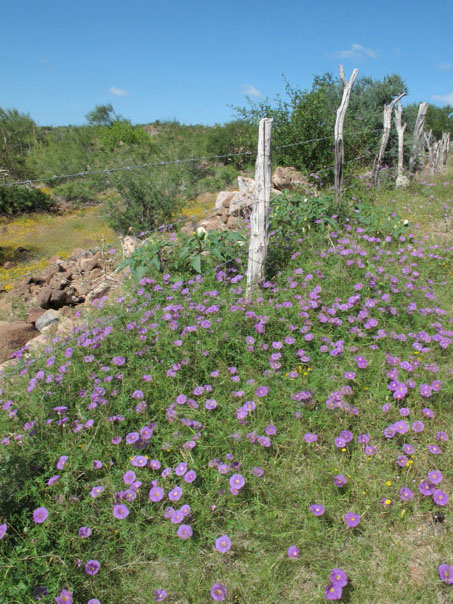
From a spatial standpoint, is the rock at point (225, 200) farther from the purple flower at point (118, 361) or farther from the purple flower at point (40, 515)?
the purple flower at point (40, 515)

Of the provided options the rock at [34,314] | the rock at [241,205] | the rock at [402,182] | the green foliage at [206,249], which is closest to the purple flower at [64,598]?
the green foliage at [206,249]

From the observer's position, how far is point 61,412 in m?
2.36

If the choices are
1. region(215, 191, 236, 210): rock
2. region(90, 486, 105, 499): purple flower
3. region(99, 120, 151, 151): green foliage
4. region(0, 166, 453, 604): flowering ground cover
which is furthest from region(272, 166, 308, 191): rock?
region(99, 120, 151, 151): green foliage

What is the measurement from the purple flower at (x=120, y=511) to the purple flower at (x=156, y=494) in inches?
5.1

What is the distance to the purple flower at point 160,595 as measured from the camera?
A: 161 cm

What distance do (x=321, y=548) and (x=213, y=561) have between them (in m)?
0.50

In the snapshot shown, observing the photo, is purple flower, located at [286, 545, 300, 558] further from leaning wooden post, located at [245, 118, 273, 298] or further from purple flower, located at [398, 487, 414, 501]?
leaning wooden post, located at [245, 118, 273, 298]

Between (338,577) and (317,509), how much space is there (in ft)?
1.03

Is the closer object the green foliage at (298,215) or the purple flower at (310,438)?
the purple flower at (310,438)

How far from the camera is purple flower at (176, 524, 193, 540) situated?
5.85ft

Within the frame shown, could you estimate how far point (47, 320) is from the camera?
4.30 m

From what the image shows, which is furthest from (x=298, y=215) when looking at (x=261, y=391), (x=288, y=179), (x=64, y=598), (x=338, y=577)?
(x=64, y=598)

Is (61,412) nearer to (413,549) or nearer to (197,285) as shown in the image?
(197,285)

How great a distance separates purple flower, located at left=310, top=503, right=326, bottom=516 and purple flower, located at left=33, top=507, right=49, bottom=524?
125 centimetres
